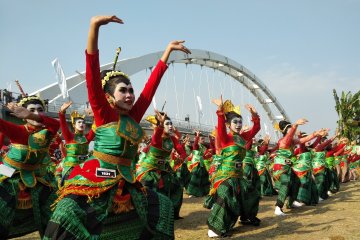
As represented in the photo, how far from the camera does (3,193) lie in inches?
209

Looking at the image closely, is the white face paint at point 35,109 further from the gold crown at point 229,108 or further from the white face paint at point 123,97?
the gold crown at point 229,108

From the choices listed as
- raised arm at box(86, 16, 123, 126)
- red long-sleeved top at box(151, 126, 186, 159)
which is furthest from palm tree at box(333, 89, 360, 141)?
raised arm at box(86, 16, 123, 126)

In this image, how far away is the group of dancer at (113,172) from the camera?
3492 mm

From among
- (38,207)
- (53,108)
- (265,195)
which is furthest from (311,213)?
(53,108)

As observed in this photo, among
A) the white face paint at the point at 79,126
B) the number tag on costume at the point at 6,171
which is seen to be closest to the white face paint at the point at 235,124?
the white face paint at the point at 79,126

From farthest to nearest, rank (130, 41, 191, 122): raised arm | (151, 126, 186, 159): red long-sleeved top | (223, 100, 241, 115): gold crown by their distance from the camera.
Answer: (223, 100, 241, 115): gold crown
(151, 126, 186, 159): red long-sleeved top
(130, 41, 191, 122): raised arm

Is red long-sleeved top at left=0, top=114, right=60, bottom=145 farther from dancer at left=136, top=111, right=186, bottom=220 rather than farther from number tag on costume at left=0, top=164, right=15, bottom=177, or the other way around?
dancer at left=136, top=111, right=186, bottom=220

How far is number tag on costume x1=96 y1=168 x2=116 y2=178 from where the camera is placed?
3607mm

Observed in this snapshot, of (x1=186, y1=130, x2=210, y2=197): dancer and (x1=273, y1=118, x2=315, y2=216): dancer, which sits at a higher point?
(x1=273, y1=118, x2=315, y2=216): dancer

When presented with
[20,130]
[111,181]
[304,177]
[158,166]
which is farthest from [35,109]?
[304,177]

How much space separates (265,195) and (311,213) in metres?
4.94

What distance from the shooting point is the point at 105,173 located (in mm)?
3625

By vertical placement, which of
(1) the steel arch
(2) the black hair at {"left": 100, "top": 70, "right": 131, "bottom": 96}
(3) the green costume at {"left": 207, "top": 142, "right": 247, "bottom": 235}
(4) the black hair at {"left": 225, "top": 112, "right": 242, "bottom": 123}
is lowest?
(3) the green costume at {"left": 207, "top": 142, "right": 247, "bottom": 235}

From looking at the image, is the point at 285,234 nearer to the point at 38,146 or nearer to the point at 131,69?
the point at 38,146
